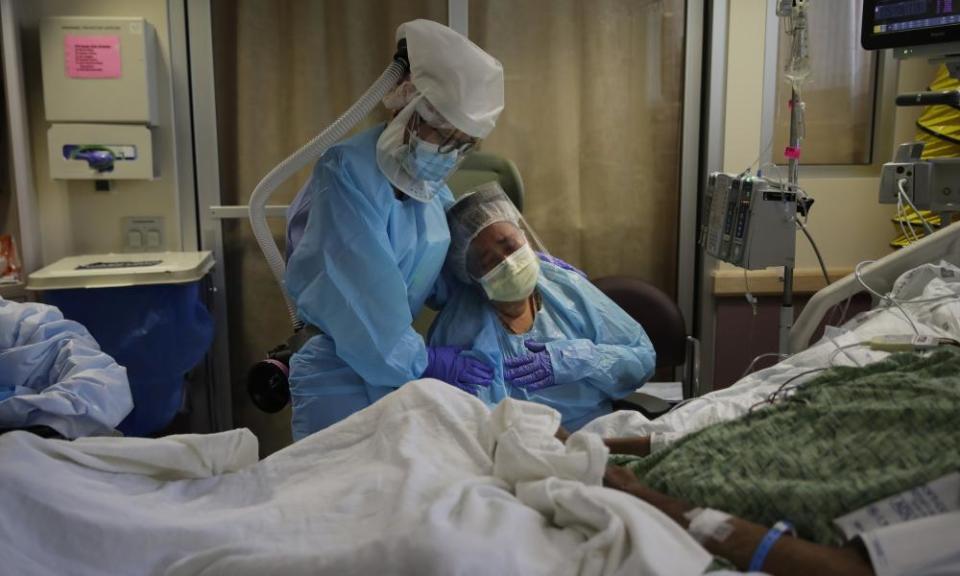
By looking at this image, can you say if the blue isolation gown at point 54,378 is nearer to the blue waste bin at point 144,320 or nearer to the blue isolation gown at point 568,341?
the blue waste bin at point 144,320

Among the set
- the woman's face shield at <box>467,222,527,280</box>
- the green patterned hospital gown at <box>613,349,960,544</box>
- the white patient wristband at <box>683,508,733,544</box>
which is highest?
the woman's face shield at <box>467,222,527,280</box>

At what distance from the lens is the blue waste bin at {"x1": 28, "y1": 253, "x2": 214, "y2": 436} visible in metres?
2.53

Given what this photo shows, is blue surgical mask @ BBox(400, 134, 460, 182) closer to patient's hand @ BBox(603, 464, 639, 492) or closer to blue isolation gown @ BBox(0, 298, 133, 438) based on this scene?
blue isolation gown @ BBox(0, 298, 133, 438)

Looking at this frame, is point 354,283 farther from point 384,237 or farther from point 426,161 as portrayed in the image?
point 426,161

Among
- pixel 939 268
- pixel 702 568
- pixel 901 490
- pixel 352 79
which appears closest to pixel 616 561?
pixel 702 568

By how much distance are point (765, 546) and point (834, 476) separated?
0.63 ft

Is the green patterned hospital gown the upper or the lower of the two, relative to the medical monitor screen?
lower

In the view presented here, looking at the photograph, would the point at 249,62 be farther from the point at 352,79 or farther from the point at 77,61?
the point at 77,61

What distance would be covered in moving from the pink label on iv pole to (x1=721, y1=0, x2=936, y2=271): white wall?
219 centimetres

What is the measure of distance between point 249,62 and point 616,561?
2.55 metres

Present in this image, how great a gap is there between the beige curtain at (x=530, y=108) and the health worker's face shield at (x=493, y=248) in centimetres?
85

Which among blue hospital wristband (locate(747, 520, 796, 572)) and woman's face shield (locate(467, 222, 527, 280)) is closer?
blue hospital wristband (locate(747, 520, 796, 572))

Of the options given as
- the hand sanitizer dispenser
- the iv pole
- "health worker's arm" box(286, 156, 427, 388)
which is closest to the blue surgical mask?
"health worker's arm" box(286, 156, 427, 388)

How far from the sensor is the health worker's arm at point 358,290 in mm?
1972
